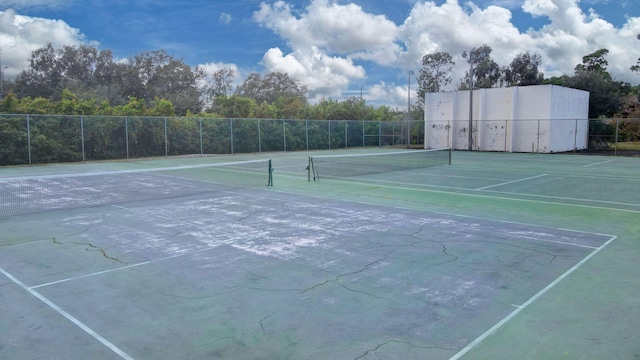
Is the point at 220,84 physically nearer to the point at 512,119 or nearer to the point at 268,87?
the point at 268,87

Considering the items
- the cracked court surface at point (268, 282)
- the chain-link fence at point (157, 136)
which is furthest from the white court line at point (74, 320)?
the chain-link fence at point (157, 136)

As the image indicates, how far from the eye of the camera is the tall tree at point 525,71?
52.8 meters

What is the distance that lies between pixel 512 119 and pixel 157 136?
27.0 metres

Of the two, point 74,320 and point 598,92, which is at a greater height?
point 598,92

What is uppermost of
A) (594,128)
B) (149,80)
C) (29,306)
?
(149,80)

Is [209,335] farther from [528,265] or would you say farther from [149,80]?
[149,80]

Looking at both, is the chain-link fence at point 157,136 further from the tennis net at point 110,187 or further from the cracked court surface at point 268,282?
the cracked court surface at point 268,282

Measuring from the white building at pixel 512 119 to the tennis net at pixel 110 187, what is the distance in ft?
83.1

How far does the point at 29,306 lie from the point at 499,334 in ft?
15.5

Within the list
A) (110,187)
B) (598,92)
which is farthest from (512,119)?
(110,187)

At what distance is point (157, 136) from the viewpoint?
2925 centimetres

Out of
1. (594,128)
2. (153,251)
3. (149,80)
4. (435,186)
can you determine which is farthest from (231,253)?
(149,80)

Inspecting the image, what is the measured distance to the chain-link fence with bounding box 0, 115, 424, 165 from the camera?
23500 mm

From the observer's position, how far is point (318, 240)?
7480mm
